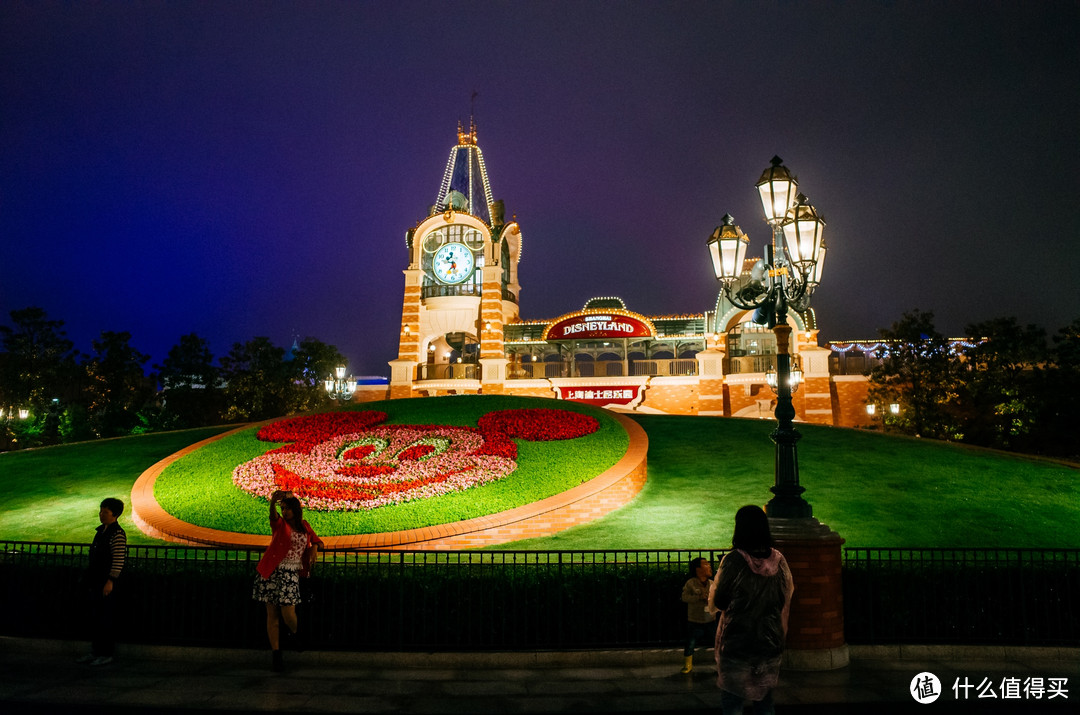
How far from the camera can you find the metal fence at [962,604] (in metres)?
8.43

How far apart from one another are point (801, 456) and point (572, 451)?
645 cm

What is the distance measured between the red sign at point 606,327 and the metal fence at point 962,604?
30.6 meters

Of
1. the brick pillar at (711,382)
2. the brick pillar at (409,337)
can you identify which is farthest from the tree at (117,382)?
the brick pillar at (711,382)

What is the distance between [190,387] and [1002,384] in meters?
53.3

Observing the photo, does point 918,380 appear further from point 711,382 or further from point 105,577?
point 105,577

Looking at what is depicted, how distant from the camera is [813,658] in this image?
7715mm

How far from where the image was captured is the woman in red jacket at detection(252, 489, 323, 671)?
753 cm

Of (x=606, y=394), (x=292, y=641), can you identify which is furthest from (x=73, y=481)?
(x=606, y=394)

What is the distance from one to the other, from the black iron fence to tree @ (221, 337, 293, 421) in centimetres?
3763

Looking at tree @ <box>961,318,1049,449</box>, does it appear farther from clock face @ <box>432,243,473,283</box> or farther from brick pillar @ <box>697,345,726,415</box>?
clock face @ <box>432,243,473,283</box>

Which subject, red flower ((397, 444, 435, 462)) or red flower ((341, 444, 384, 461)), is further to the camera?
red flower ((341, 444, 384, 461))

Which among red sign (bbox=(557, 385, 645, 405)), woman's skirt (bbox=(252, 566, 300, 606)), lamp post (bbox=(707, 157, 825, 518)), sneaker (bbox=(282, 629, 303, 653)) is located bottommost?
sneaker (bbox=(282, 629, 303, 653))

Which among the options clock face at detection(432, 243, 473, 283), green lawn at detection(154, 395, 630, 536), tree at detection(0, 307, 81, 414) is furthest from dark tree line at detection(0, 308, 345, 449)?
green lawn at detection(154, 395, 630, 536)

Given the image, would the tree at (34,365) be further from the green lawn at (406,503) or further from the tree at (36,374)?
the green lawn at (406,503)
